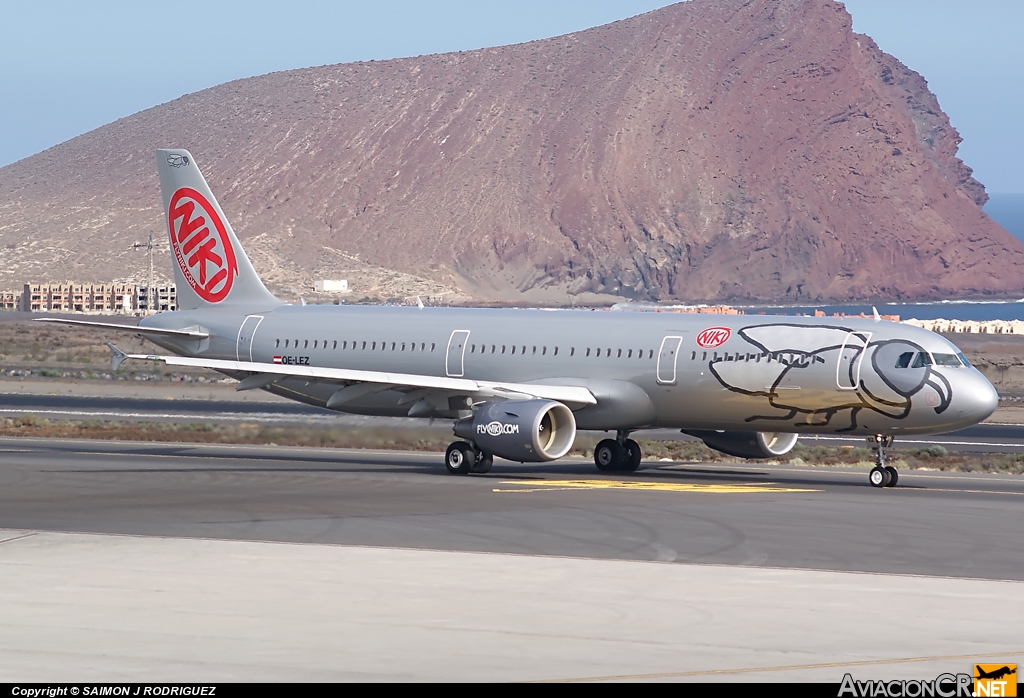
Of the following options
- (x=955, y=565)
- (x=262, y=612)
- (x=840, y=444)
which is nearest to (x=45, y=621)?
(x=262, y=612)

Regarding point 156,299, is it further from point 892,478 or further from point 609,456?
point 892,478

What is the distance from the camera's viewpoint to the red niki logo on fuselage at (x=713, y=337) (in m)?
35.5

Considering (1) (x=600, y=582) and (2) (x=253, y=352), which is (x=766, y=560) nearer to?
(1) (x=600, y=582)

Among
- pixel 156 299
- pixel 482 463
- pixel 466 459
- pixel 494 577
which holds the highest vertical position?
pixel 156 299

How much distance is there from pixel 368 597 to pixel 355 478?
1665 centimetres

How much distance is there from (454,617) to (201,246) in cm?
2978

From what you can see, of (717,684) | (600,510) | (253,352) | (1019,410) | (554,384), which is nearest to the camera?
(717,684)

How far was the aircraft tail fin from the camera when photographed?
4372 cm

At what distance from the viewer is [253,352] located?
138 feet

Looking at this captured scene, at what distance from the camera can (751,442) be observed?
37531mm

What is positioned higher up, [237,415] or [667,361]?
[667,361]

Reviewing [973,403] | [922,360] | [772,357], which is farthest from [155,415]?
[973,403]

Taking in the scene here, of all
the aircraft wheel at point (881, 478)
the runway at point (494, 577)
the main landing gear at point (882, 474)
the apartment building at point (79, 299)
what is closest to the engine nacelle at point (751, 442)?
the runway at point (494, 577)

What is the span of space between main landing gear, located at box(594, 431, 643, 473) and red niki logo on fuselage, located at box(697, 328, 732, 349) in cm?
340
